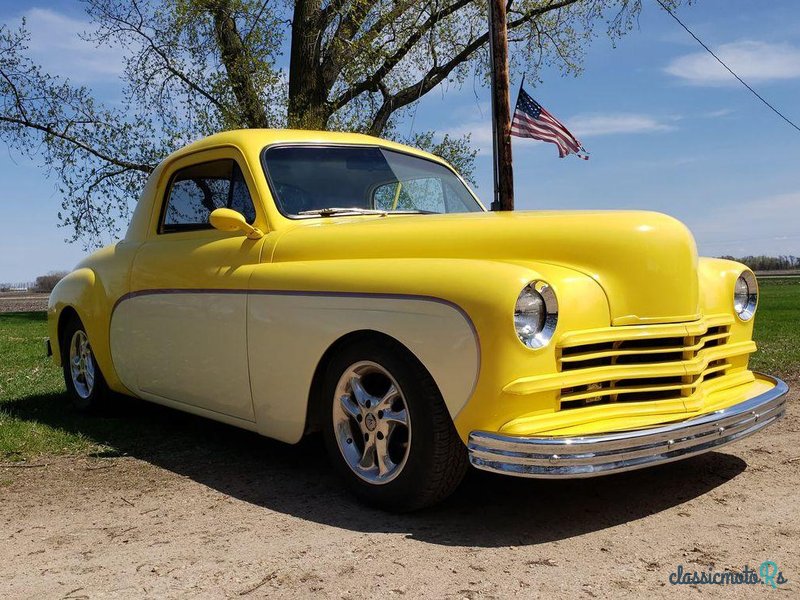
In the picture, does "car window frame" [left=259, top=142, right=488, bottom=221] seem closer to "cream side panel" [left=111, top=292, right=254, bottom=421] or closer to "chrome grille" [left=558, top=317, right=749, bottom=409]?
"cream side panel" [left=111, top=292, right=254, bottom=421]

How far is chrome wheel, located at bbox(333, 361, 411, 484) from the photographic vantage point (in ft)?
11.1

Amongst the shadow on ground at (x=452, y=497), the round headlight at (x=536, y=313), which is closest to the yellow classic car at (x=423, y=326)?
the round headlight at (x=536, y=313)

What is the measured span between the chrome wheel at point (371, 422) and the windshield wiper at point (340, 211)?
47.0 inches

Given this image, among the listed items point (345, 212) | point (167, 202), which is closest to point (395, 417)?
point (345, 212)

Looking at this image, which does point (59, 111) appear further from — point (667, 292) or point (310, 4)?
point (667, 292)

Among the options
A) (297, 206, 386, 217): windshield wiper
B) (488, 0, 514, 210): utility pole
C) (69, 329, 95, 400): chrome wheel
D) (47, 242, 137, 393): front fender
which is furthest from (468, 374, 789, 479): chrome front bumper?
(488, 0, 514, 210): utility pole

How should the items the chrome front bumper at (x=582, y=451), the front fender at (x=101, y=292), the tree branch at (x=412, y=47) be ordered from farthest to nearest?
the tree branch at (x=412, y=47) < the front fender at (x=101, y=292) < the chrome front bumper at (x=582, y=451)

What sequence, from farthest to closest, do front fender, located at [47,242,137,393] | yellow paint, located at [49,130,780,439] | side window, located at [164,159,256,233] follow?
front fender, located at [47,242,137,393], side window, located at [164,159,256,233], yellow paint, located at [49,130,780,439]

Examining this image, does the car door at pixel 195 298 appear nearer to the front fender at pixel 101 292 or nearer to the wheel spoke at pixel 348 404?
the front fender at pixel 101 292

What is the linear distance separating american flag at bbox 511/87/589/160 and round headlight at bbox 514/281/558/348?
9500mm

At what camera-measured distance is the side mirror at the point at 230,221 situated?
4.18m

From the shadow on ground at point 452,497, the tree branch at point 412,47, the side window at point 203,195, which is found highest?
the tree branch at point 412,47

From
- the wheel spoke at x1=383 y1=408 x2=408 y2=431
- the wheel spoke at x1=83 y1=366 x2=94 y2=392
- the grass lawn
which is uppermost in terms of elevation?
the wheel spoke at x1=383 y1=408 x2=408 y2=431

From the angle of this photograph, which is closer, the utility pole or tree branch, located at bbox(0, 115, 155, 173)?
the utility pole
